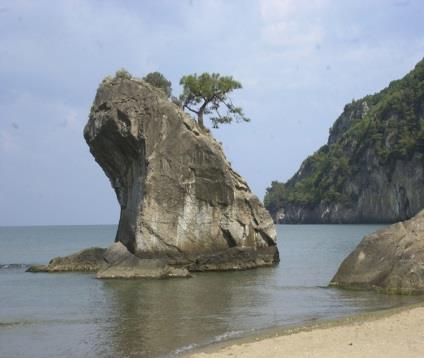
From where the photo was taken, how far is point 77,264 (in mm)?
44469

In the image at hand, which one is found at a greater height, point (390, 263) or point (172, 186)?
point (172, 186)

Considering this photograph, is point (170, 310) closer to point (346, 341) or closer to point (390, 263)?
point (346, 341)

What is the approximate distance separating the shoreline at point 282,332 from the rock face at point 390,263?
11.0ft

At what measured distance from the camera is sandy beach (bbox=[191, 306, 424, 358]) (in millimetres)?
14445

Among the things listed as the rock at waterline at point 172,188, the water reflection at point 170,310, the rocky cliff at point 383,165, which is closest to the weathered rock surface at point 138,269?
the rock at waterline at point 172,188

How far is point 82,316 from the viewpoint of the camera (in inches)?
935

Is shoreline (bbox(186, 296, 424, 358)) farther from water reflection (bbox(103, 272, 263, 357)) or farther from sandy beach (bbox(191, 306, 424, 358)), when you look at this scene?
water reflection (bbox(103, 272, 263, 357))

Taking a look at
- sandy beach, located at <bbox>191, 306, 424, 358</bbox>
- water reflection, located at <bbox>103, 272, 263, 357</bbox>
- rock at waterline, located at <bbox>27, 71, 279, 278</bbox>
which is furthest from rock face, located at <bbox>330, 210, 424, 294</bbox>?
rock at waterline, located at <bbox>27, 71, 279, 278</bbox>

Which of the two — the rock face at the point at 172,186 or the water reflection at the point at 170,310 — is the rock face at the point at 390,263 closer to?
the water reflection at the point at 170,310

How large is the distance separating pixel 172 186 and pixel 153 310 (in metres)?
16.7

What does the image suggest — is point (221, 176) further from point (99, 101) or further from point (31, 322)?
point (31, 322)

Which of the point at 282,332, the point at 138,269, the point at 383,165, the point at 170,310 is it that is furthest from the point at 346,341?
the point at 383,165

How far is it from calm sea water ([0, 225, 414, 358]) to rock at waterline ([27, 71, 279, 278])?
353cm

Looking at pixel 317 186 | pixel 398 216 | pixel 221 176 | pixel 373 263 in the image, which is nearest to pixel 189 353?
pixel 373 263
